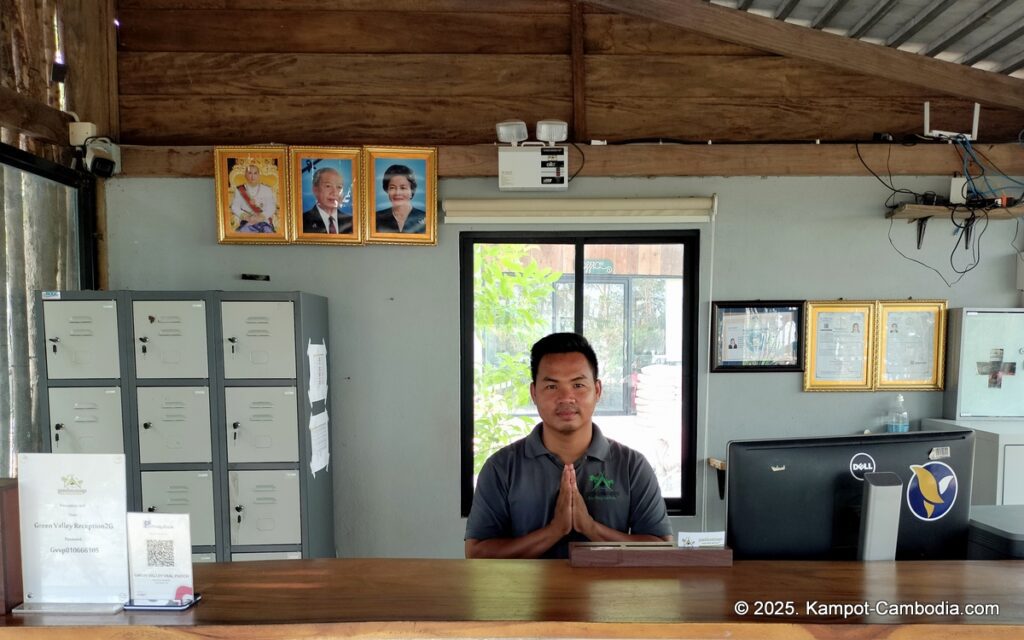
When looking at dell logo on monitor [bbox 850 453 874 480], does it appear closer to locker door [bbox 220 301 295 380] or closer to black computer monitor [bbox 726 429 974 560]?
black computer monitor [bbox 726 429 974 560]

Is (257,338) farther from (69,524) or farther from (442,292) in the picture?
(69,524)

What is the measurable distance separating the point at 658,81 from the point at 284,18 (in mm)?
2137

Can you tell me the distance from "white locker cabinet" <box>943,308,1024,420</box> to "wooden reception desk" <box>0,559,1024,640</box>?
2432 millimetres

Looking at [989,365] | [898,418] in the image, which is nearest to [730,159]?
[898,418]

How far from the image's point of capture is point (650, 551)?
4.12ft

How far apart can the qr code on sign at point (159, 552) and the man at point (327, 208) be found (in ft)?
8.01

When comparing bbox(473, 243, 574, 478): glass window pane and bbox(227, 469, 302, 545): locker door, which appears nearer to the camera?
bbox(227, 469, 302, 545): locker door

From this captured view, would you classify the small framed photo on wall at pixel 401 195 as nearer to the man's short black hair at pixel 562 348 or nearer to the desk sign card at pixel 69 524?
the man's short black hair at pixel 562 348

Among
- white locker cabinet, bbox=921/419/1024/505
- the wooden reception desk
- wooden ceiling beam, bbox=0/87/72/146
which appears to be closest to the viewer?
the wooden reception desk

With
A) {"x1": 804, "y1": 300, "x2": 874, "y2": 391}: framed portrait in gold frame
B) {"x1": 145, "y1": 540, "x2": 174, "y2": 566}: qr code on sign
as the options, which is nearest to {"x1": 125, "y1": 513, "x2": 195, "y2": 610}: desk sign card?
{"x1": 145, "y1": 540, "x2": 174, "y2": 566}: qr code on sign

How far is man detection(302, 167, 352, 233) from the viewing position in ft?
10.8

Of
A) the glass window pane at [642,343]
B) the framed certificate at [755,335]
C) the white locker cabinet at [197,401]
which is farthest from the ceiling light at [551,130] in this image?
the white locker cabinet at [197,401]

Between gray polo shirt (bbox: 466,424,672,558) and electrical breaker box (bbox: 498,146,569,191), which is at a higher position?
electrical breaker box (bbox: 498,146,569,191)

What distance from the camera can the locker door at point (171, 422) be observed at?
2828 mm
